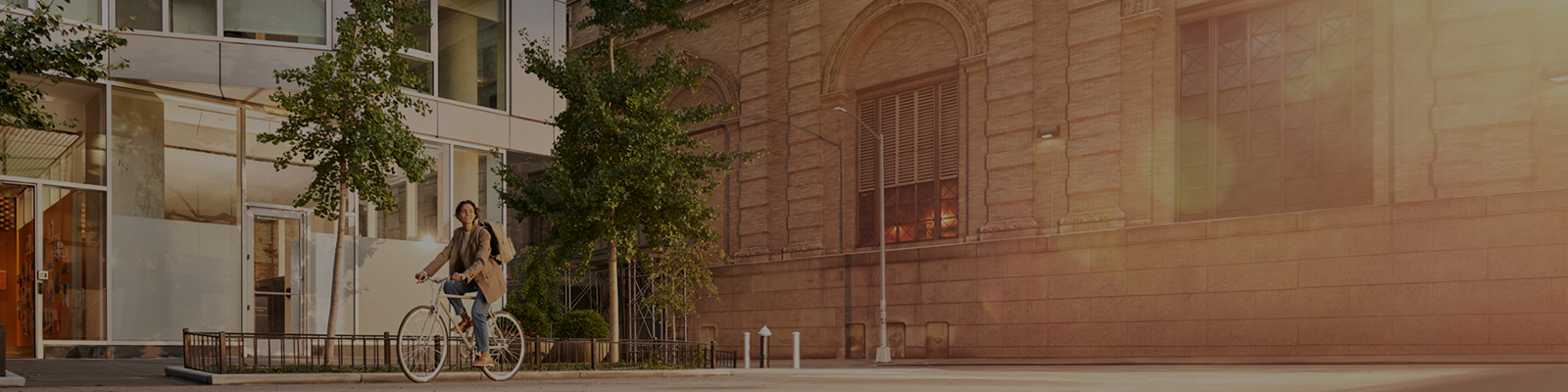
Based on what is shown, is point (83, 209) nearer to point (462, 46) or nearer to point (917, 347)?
point (462, 46)

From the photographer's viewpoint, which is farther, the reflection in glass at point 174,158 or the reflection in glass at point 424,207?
the reflection in glass at point 424,207

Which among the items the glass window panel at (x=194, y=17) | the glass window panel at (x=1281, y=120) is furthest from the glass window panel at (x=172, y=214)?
the glass window panel at (x=1281, y=120)

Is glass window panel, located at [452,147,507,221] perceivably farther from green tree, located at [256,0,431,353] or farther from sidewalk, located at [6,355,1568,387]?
sidewalk, located at [6,355,1568,387]

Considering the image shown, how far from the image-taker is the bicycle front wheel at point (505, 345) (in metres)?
11.2

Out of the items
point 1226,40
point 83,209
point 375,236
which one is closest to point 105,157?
point 83,209

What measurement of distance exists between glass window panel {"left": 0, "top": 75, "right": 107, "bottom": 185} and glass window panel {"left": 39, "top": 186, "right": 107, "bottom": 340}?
0.32 m

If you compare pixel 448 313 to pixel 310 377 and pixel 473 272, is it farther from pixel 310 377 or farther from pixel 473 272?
pixel 310 377

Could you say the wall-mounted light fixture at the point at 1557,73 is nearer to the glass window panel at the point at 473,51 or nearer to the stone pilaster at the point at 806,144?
the stone pilaster at the point at 806,144

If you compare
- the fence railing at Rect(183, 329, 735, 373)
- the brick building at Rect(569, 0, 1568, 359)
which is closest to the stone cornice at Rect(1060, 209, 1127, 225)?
the brick building at Rect(569, 0, 1568, 359)

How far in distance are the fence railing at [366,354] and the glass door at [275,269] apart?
44 centimetres

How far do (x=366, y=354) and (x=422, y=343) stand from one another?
352cm

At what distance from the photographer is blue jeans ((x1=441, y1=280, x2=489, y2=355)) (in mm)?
10719

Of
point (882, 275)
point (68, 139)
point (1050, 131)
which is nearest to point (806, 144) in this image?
point (882, 275)

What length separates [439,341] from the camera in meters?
10.8
